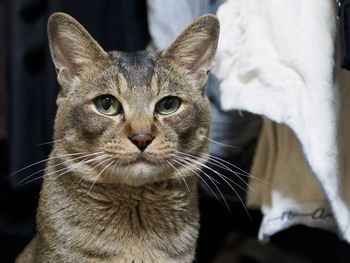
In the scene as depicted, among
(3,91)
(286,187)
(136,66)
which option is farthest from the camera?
(3,91)

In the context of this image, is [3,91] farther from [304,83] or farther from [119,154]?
[304,83]

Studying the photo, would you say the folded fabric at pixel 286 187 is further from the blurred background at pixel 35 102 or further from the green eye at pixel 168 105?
the green eye at pixel 168 105

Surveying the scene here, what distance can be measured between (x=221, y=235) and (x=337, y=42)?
929mm

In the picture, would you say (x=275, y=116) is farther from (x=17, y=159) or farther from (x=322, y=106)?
(x=17, y=159)

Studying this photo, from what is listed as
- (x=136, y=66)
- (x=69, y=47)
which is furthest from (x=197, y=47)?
(x=69, y=47)

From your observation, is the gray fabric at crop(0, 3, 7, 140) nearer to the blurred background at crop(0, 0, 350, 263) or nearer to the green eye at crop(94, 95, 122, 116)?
the blurred background at crop(0, 0, 350, 263)

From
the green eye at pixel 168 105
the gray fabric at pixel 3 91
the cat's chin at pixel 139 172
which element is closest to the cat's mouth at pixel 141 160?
the cat's chin at pixel 139 172

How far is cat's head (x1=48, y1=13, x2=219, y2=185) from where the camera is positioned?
2.83 feet

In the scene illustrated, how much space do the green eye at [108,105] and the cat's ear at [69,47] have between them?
0.08m

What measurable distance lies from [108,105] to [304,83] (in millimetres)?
340

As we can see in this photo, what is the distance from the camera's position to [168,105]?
3.07 feet

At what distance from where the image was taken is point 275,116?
908 millimetres

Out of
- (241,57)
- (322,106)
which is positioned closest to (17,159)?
(241,57)

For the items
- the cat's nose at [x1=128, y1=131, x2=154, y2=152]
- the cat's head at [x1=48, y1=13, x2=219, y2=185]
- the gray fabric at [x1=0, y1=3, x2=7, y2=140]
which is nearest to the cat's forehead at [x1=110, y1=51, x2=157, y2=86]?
the cat's head at [x1=48, y1=13, x2=219, y2=185]
